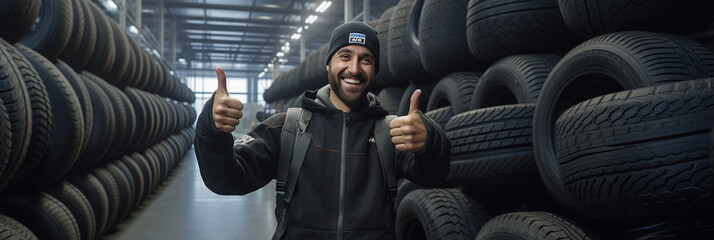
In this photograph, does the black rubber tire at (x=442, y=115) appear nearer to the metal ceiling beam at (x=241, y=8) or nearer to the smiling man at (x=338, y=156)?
the smiling man at (x=338, y=156)

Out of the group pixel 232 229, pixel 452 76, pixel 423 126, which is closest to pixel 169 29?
pixel 232 229

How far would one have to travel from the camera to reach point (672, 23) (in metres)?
1.37

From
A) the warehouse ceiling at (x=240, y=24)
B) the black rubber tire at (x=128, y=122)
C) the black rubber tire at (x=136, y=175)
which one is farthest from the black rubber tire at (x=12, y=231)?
the warehouse ceiling at (x=240, y=24)

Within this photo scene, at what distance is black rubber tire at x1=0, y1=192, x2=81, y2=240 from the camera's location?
1.92 metres

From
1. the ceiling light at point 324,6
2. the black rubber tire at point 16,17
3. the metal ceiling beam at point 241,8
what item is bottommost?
the black rubber tire at point 16,17

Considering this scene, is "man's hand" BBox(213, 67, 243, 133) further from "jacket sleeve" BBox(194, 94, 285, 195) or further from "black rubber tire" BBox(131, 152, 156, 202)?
"black rubber tire" BBox(131, 152, 156, 202)

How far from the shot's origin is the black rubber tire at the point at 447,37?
8.29ft

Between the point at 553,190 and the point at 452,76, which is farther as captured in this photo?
the point at 452,76

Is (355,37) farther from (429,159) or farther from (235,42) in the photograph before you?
(235,42)

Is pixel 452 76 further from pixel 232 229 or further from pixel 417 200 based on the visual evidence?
pixel 232 229

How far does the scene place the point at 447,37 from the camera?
253 centimetres

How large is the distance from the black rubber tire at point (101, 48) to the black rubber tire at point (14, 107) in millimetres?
1734

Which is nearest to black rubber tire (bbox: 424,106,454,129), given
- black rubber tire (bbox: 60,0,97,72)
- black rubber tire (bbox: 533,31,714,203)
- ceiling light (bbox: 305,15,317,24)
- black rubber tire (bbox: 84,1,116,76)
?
black rubber tire (bbox: 533,31,714,203)

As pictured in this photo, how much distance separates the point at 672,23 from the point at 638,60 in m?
0.25
